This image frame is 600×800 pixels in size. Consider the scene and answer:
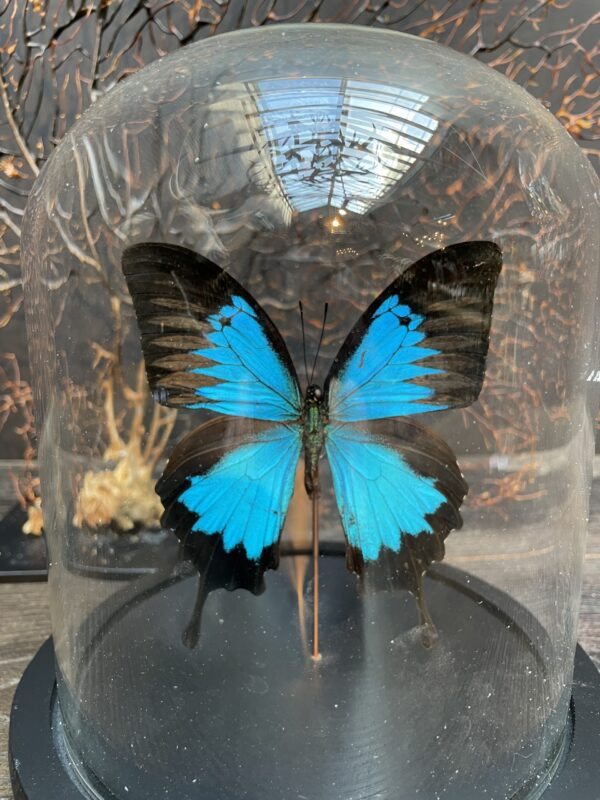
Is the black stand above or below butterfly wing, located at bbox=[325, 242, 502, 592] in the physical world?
below

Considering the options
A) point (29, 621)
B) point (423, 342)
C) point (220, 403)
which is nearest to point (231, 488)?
point (220, 403)

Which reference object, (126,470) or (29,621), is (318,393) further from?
(29,621)

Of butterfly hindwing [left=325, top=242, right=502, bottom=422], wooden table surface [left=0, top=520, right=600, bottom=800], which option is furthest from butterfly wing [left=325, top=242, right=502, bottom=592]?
wooden table surface [left=0, top=520, right=600, bottom=800]

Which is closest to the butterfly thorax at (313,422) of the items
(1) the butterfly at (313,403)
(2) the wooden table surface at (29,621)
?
(1) the butterfly at (313,403)

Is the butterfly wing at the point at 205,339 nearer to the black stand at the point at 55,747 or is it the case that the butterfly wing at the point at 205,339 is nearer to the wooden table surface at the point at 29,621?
the black stand at the point at 55,747

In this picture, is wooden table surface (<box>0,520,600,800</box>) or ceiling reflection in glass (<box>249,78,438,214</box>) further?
wooden table surface (<box>0,520,600,800</box>)

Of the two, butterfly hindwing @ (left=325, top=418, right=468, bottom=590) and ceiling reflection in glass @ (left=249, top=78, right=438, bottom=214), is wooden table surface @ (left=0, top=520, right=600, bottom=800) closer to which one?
butterfly hindwing @ (left=325, top=418, right=468, bottom=590)
